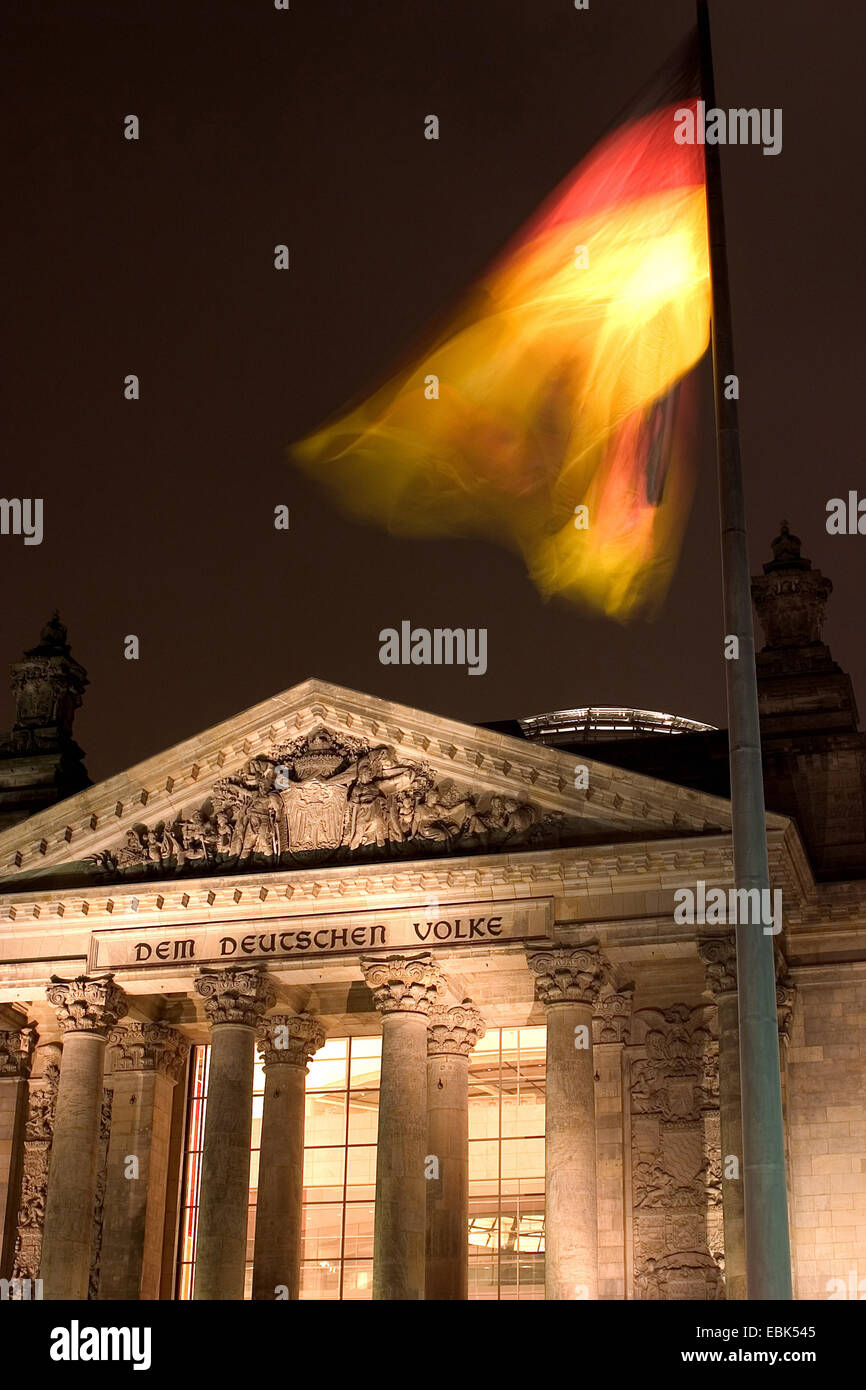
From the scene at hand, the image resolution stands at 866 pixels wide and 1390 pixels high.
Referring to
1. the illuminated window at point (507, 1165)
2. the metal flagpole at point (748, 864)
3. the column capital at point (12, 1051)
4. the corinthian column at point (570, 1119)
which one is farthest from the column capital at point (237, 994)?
the metal flagpole at point (748, 864)

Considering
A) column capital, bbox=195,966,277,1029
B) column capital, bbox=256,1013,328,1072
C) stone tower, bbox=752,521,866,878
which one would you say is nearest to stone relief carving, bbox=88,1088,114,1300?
column capital, bbox=256,1013,328,1072

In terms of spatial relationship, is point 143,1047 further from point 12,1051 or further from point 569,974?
point 569,974

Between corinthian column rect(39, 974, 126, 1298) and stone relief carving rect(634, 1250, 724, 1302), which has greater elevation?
corinthian column rect(39, 974, 126, 1298)

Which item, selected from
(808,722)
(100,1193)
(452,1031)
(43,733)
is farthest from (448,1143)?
(43,733)

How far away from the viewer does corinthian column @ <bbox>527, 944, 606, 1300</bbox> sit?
33562 mm

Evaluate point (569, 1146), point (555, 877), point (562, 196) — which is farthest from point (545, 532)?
point (569, 1146)

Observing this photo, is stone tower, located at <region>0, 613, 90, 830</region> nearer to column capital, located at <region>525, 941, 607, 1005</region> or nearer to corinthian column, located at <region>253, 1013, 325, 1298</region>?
corinthian column, located at <region>253, 1013, 325, 1298</region>

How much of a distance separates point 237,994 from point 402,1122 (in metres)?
4.86

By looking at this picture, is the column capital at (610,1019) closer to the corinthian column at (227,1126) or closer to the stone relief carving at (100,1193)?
the corinthian column at (227,1126)

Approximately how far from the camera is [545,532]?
2788cm
